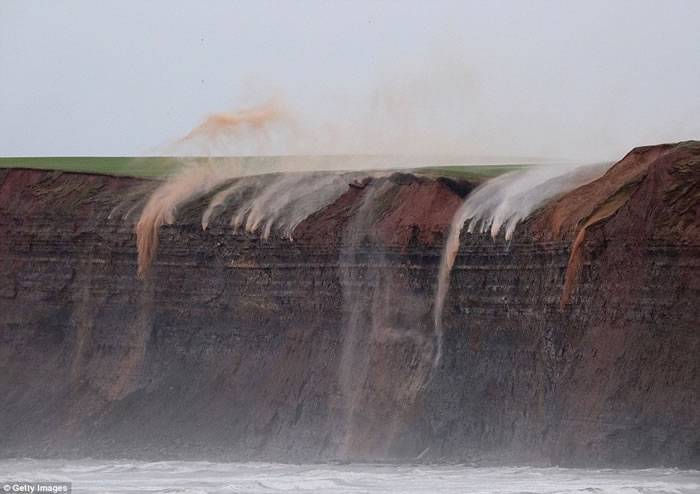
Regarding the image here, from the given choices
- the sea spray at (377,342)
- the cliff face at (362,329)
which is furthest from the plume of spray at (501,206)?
the sea spray at (377,342)

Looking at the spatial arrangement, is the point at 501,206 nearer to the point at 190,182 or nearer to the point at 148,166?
the point at 190,182

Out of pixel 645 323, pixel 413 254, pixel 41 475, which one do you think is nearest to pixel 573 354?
pixel 645 323

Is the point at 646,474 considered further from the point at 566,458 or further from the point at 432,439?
the point at 432,439

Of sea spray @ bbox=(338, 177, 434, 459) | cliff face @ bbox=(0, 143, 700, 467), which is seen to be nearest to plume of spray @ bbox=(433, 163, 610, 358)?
cliff face @ bbox=(0, 143, 700, 467)

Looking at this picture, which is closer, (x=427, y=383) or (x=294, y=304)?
(x=427, y=383)

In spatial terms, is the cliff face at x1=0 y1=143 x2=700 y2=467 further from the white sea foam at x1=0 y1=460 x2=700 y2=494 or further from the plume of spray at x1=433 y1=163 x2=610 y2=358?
the white sea foam at x1=0 y1=460 x2=700 y2=494

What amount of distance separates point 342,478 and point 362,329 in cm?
528

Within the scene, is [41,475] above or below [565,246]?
below

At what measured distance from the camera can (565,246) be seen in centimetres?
3197

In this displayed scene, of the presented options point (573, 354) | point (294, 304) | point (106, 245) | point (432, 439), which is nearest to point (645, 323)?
point (573, 354)

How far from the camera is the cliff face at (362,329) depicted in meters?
30.1

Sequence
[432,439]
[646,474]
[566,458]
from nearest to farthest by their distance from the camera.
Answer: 1. [646,474]
2. [566,458]
3. [432,439]

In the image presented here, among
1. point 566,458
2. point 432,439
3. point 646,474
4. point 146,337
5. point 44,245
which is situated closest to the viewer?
point 646,474

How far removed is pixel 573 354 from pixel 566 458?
6.30 ft
